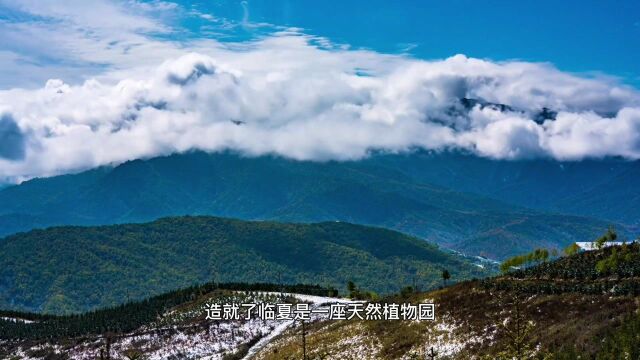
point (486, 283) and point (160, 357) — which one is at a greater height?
point (486, 283)

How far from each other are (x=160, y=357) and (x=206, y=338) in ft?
48.8

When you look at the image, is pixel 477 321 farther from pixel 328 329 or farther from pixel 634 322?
pixel 328 329

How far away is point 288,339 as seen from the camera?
172 metres

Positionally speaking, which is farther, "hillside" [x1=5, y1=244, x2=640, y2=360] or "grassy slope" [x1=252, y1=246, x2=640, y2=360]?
"grassy slope" [x1=252, y1=246, x2=640, y2=360]

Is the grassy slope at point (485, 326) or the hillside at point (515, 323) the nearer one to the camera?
the hillside at point (515, 323)

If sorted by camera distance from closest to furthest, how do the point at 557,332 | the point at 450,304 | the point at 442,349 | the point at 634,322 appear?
the point at 634,322 → the point at 557,332 → the point at 442,349 → the point at 450,304

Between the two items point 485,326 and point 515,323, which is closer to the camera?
point 515,323

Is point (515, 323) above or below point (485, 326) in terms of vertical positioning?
above

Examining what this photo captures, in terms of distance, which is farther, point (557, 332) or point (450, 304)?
point (450, 304)

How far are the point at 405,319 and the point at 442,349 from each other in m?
25.5

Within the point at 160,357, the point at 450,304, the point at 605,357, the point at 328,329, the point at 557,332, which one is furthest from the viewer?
the point at 160,357

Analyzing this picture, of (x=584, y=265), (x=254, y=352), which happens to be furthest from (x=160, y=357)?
(x=584, y=265)

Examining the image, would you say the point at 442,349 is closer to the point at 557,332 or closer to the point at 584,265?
the point at 557,332

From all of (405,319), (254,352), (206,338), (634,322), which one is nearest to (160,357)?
(206,338)
